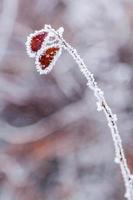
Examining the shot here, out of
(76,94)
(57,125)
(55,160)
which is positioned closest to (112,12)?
(76,94)

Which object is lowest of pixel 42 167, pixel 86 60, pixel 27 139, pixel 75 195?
pixel 75 195

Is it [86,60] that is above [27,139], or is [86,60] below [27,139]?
above

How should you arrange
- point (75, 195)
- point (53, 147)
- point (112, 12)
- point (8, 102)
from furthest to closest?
point (112, 12) → point (8, 102) → point (53, 147) → point (75, 195)

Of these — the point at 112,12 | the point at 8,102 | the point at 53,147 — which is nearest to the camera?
the point at 53,147

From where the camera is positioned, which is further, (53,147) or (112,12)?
(112,12)

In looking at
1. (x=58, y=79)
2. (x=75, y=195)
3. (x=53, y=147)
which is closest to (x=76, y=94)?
(x=58, y=79)

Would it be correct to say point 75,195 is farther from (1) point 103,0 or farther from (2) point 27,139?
(1) point 103,0
